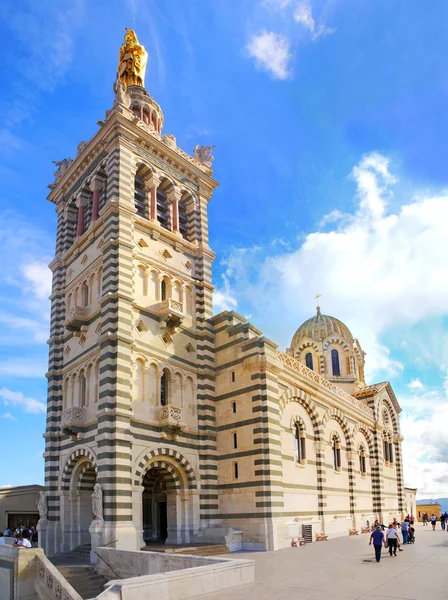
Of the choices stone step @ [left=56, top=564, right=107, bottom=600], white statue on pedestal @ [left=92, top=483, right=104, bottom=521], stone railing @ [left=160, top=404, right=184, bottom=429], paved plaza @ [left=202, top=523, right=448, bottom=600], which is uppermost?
stone railing @ [left=160, top=404, right=184, bottom=429]

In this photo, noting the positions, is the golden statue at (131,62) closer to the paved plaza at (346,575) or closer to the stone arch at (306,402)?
the stone arch at (306,402)

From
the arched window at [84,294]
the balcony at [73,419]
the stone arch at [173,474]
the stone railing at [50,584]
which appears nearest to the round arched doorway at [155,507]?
the stone arch at [173,474]

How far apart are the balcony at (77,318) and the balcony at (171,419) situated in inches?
249

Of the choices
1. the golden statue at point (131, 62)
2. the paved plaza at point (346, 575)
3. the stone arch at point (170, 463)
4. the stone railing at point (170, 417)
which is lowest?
the paved plaza at point (346, 575)

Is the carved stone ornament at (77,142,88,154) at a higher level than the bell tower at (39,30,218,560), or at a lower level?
higher

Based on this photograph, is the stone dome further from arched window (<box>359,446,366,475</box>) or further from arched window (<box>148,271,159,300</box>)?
arched window (<box>148,271,159,300</box>)

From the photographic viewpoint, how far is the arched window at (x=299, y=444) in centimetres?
2993

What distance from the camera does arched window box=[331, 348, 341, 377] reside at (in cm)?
4906

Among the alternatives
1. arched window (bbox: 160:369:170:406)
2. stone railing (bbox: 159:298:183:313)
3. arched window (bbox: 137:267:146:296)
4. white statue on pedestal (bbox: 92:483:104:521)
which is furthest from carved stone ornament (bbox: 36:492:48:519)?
arched window (bbox: 137:267:146:296)

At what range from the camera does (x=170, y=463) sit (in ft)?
85.4

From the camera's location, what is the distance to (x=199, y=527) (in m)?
25.9

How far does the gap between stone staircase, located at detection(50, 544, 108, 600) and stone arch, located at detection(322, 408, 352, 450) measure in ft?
55.6

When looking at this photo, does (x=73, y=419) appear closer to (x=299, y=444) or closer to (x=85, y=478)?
(x=85, y=478)

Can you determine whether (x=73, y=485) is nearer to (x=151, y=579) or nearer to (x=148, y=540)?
Result: (x=148, y=540)
